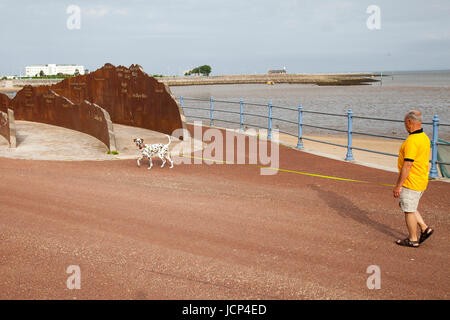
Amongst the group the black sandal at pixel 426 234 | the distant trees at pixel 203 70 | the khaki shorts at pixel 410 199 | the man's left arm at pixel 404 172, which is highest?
the distant trees at pixel 203 70

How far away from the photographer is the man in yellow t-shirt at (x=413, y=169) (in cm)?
568

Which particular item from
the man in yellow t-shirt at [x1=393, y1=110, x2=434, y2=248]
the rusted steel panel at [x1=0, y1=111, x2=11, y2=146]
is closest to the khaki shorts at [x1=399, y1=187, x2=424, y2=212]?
the man in yellow t-shirt at [x1=393, y1=110, x2=434, y2=248]

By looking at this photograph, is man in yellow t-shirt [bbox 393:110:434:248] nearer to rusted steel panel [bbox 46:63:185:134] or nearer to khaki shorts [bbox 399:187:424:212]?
khaki shorts [bbox 399:187:424:212]

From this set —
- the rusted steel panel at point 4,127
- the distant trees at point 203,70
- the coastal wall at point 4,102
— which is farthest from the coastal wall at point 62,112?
the distant trees at point 203,70

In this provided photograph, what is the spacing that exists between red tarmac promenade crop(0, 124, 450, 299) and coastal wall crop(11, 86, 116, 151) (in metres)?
4.35

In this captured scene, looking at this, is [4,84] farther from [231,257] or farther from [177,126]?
[231,257]

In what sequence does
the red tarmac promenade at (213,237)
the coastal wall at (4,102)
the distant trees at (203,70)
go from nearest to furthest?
1. the red tarmac promenade at (213,237)
2. the coastal wall at (4,102)
3. the distant trees at (203,70)

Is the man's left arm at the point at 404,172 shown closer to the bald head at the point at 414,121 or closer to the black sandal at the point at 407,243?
the bald head at the point at 414,121

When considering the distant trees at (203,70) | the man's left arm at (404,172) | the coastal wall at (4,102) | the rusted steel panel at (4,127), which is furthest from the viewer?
the distant trees at (203,70)

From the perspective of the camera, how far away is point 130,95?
18.0 meters

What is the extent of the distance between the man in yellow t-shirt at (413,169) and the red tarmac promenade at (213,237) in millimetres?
502

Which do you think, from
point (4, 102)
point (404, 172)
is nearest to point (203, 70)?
point (4, 102)

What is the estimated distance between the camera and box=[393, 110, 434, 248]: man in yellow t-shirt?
18.6 ft
